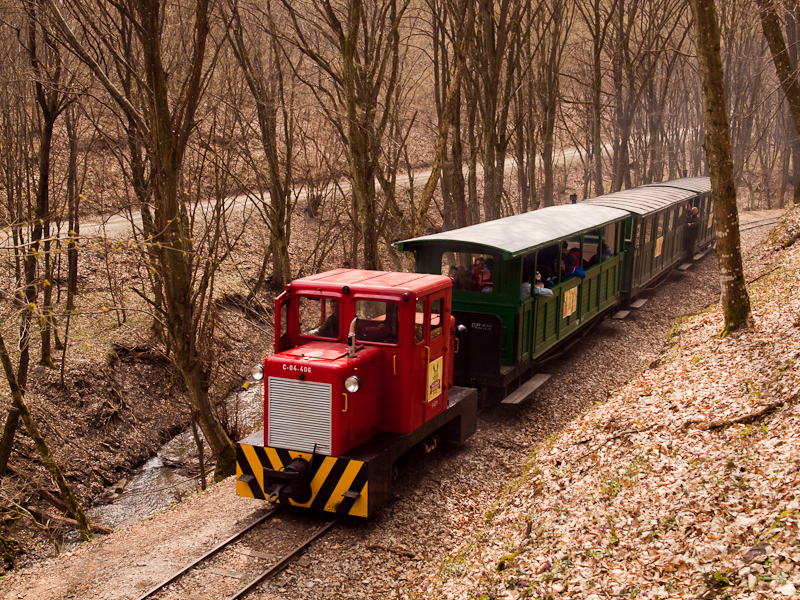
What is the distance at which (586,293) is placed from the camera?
13.0 meters

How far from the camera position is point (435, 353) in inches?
315

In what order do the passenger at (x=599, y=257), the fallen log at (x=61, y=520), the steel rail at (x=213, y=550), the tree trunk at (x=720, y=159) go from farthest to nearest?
the passenger at (x=599, y=257) → the fallen log at (x=61, y=520) → the tree trunk at (x=720, y=159) → the steel rail at (x=213, y=550)

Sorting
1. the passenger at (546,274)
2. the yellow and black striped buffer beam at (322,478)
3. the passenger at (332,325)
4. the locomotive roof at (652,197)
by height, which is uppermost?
the locomotive roof at (652,197)

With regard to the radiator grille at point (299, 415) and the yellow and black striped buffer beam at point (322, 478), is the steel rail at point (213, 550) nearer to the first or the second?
the yellow and black striped buffer beam at point (322, 478)

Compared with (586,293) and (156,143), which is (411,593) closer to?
(156,143)

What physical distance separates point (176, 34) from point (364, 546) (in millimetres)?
14244

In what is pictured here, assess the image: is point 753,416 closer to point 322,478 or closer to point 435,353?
point 435,353

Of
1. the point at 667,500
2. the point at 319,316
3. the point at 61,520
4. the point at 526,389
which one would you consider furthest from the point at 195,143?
the point at 667,500

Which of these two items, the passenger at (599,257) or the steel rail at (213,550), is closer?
the steel rail at (213,550)

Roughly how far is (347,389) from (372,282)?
144 cm

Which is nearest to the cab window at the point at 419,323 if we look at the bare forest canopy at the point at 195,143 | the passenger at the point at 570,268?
the bare forest canopy at the point at 195,143

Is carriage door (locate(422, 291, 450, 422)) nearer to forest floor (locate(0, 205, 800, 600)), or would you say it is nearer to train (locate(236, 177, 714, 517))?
train (locate(236, 177, 714, 517))

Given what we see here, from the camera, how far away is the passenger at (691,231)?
68.0 ft

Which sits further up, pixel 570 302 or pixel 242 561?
pixel 570 302
